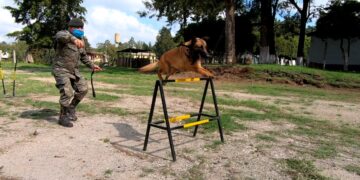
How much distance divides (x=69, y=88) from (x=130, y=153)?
2170 mm

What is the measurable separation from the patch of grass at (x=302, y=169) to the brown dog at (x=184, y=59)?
1.74 metres

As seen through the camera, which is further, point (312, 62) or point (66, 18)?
point (66, 18)

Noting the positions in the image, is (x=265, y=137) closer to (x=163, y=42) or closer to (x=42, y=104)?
(x=42, y=104)

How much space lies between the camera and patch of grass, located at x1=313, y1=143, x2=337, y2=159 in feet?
20.0

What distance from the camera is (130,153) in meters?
6.03

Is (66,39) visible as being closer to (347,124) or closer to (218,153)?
(218,153)

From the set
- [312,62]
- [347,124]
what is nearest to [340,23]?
[312,62]

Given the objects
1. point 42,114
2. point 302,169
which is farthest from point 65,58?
point 302,169

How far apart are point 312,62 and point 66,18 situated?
96.3 ft

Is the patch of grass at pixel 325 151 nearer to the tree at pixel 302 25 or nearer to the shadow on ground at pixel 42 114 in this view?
the shadow on ground at pixel 42 114

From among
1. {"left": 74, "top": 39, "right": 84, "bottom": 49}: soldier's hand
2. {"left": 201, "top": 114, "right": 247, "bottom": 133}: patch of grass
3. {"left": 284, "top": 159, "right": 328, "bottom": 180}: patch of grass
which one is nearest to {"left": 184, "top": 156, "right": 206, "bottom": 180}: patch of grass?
{"left": 284, "top": 159, "right": 328, "bottom": 180}: patch of grass

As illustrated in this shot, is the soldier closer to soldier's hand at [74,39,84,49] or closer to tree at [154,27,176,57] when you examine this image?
soldier's hand at [74,39,84,49]

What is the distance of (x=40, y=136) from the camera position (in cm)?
684

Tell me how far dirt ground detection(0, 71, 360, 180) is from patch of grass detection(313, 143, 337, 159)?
14cm
